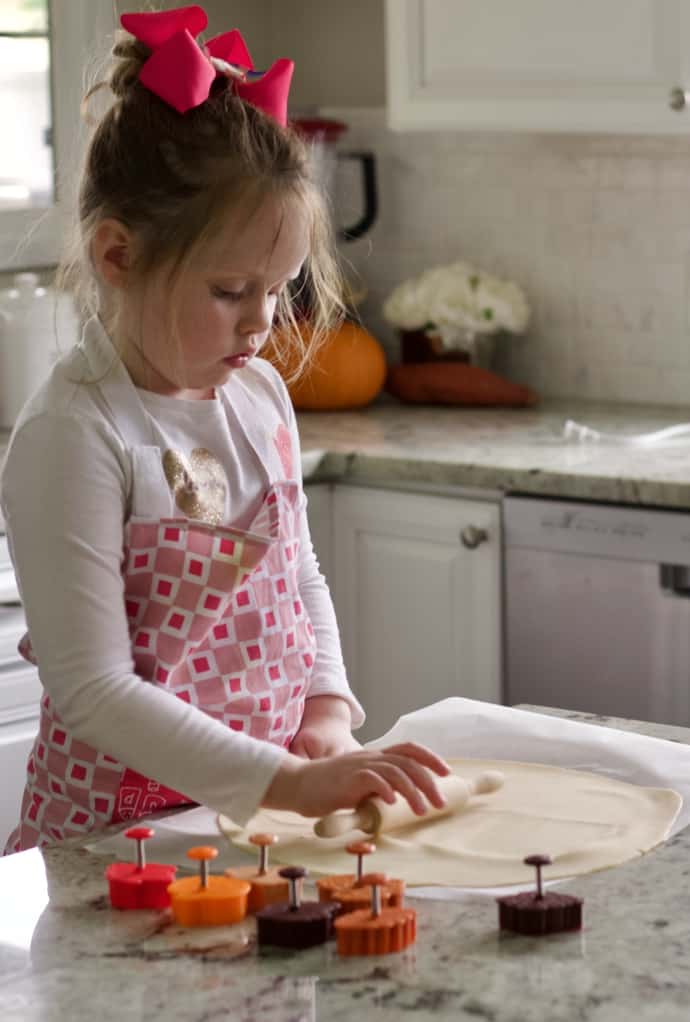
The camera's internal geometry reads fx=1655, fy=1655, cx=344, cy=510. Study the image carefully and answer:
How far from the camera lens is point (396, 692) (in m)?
2.88

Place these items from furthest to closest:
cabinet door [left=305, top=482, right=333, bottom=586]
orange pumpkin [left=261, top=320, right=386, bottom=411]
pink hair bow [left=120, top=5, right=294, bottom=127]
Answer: orange pumpkin [left=261, top=320, right=386, bottom=411]
cabinet door [left=305, top=482, right=333, bottom=586]
pink hair bow [left=120, top=5, right=294, bottom=127]

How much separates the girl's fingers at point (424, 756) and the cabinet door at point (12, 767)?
1.49 m

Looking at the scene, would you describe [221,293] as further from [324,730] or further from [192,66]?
[324,730]

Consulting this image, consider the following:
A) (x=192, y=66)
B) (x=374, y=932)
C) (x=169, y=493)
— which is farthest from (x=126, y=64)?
(x=374, y=932)

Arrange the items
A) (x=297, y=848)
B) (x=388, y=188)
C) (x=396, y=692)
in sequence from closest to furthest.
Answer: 1. (x=297, y=848)
2. (x=396, y=692)
3. (x=388, y=188)

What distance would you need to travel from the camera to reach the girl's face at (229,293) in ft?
4.15

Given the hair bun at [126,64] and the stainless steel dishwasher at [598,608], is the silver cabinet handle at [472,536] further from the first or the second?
the hair bun at [126,64]

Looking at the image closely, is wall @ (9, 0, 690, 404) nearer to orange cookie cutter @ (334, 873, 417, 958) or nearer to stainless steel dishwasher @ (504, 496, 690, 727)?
stainless steel dishwasher @ (504, 496, 690, 727)

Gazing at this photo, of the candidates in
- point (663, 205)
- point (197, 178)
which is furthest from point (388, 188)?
point (197, 178)

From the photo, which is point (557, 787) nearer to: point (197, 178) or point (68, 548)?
point (68, 548)

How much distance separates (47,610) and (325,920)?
355mm

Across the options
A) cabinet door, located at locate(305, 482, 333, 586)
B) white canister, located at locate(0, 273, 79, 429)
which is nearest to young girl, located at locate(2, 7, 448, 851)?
cabinet door, located at locate(305, 482, 333, 586)

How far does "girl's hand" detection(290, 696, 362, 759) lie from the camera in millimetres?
1388

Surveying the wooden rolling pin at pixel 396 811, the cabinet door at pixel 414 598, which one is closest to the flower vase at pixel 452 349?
the cabinet door at pixel 414 598
